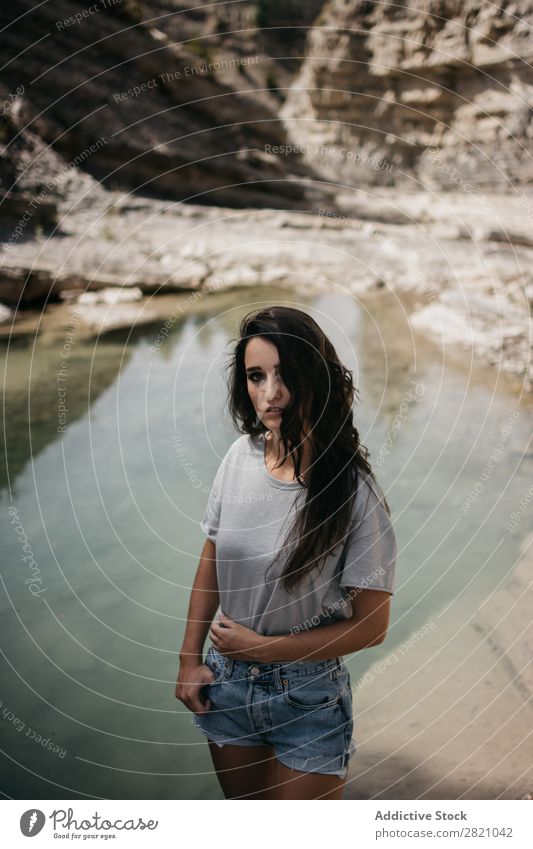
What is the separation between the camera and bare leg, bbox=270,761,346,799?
4.77 ft

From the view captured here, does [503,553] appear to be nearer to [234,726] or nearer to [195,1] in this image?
[234,726]

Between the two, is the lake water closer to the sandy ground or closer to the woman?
the sandy ground

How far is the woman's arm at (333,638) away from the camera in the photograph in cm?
141

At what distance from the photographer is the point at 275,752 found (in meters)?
1.50

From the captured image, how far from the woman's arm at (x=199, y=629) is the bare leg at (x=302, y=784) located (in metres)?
0.21

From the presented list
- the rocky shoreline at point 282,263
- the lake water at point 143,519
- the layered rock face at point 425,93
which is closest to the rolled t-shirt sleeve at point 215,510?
the lake water at point 143,519

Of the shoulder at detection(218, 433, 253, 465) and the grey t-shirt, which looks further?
the shoulder at detection(218, 433, 253, 465)

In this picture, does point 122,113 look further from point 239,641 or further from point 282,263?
point 239,641

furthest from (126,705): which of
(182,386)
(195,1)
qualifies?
(195,1)

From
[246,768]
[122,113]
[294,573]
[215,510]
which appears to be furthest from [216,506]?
[122,113]

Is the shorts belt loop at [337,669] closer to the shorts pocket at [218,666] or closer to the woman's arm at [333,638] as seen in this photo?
the woman's arm at [333,638]

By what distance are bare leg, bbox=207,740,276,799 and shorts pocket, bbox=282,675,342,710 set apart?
0.17 m

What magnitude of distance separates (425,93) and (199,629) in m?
17.8

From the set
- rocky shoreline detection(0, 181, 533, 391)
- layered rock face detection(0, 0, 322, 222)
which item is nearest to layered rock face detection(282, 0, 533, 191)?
layered rock face detection(0, 0, 322, 222)
